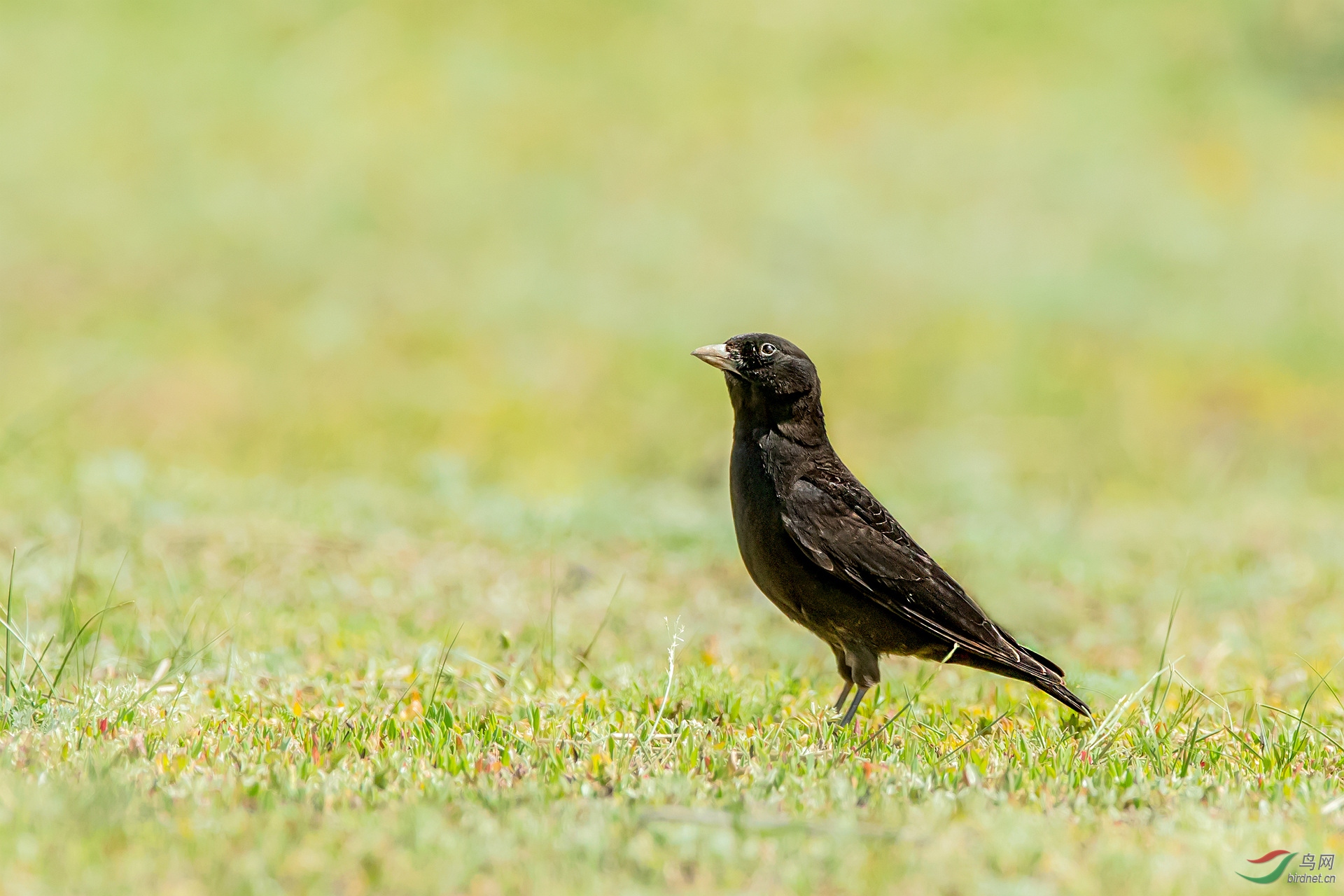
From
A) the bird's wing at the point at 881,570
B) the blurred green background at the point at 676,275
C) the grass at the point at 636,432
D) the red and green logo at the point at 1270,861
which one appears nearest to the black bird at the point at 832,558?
the bird's wing at the point at 881,570

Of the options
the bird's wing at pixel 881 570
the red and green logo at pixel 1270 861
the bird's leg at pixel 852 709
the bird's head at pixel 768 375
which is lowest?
the bird's leg at pixel 852 709

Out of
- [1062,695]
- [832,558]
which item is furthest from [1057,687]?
[832,558]

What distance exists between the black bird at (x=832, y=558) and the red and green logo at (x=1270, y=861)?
5.91ft

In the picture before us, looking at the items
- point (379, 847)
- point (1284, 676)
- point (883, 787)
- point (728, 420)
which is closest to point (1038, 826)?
point (883, 787)

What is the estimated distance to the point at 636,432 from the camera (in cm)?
1648

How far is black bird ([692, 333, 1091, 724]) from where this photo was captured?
19.1 ft

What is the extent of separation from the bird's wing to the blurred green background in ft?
8.16

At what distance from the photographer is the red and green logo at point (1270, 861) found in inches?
146

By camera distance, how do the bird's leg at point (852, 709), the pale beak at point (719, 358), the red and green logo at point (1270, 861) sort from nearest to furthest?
the red and green logo at point (1270, 861)
the bird's leg at point (852, 709)
the pale beak at point (719, 358)

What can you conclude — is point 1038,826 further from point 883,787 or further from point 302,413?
point 302,413

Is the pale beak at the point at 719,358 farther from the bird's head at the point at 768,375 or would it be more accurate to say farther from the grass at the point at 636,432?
the grass at the point at 636,432

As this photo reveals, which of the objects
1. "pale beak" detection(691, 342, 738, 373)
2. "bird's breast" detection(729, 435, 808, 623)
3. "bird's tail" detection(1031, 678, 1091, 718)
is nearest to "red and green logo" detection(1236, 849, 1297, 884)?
"bird's tail" detection(1031, 678, 1091, 718)

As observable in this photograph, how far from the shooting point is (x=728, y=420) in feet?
55.2

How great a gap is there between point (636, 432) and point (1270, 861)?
12898 mm
